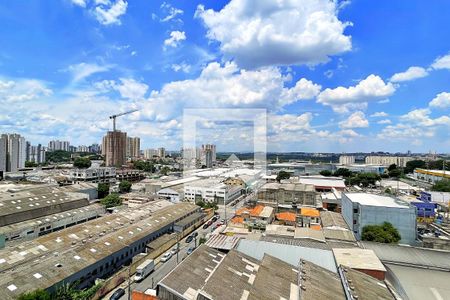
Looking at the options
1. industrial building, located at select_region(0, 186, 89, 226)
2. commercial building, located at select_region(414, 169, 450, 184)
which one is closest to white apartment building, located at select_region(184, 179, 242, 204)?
industrial building, located at select_region(0, 186, 89, 226)

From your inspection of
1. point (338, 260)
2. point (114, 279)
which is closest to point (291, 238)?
point (338, 260)

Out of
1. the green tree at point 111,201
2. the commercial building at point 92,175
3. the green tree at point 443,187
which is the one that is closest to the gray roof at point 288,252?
the green tree at point 111,201

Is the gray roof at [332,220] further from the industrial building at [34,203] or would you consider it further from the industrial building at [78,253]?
the industrial building at [34,203]

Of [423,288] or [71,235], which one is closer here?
[423,288]

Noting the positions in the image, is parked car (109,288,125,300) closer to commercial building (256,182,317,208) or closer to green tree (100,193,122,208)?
green tree (100,193,122,208)

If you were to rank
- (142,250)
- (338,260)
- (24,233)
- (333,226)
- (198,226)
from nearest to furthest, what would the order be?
(338,260), (142,250), (24,233), (333,226), (198,226)

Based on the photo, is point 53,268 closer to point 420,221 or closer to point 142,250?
point 142,250

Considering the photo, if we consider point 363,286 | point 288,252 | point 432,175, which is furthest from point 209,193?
point 432,175
